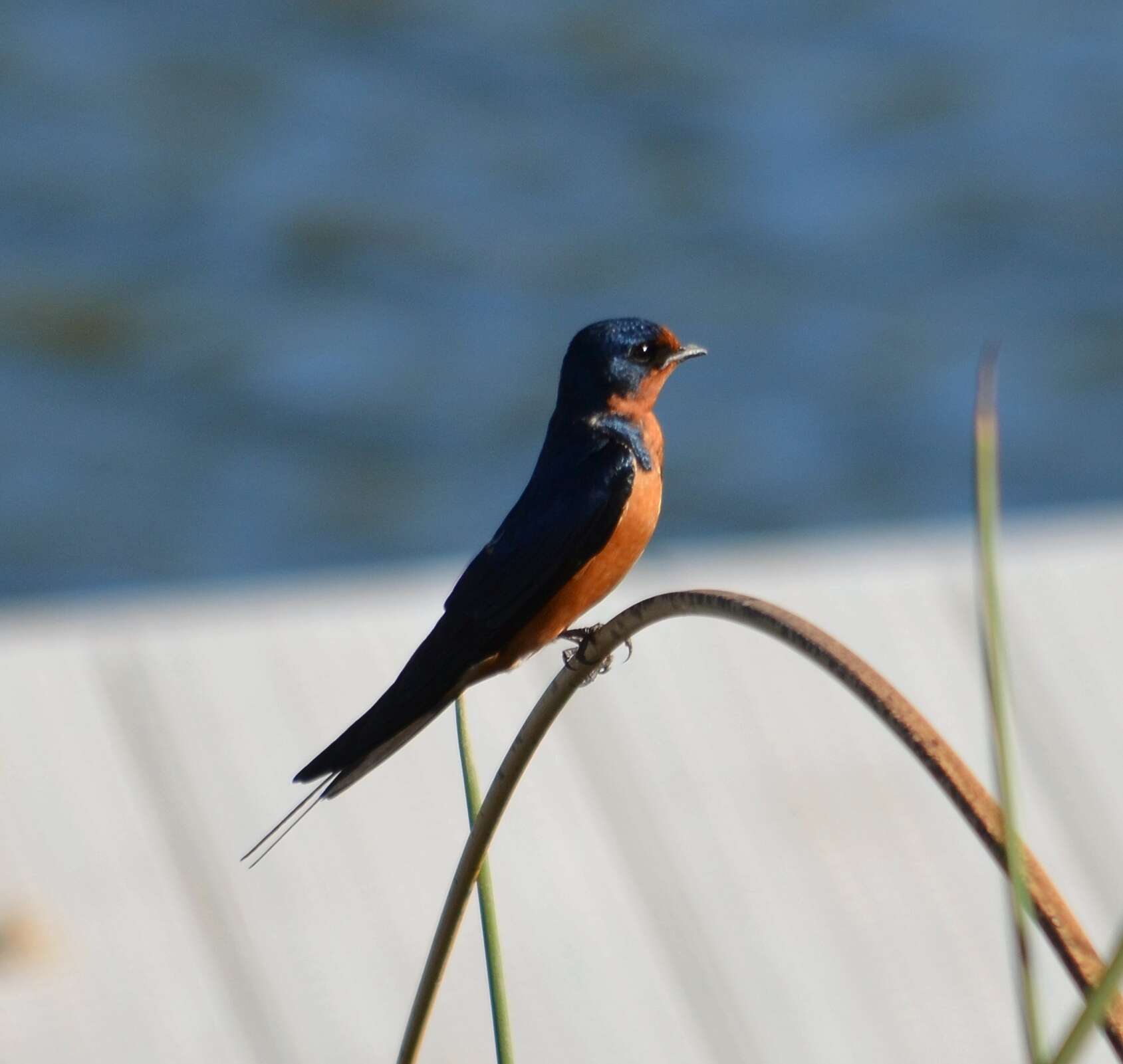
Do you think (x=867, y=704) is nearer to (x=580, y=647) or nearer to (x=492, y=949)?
(x=492, y=949)

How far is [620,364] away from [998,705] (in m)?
1.35

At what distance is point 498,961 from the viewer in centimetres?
101

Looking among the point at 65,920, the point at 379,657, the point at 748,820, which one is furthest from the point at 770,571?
the point at 65,920

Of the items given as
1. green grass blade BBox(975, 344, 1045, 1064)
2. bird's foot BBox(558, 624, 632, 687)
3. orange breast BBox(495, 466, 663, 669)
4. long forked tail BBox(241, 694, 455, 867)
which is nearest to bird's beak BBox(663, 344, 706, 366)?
orange breast BBox(495, 466, 663, 669)

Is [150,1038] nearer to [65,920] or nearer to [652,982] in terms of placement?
[65,920]

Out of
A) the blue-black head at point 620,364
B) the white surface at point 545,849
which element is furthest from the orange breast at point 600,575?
the white surface at point 545,849

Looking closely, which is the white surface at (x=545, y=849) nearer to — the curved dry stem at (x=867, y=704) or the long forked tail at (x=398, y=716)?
the long forked tail at (x=398, y=716)

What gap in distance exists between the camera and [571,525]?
1.78 m

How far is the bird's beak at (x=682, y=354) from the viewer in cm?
183

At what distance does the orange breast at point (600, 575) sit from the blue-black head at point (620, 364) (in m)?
0.12

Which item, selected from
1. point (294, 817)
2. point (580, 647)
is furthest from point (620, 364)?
point (294, 817)

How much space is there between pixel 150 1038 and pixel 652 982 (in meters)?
0.83

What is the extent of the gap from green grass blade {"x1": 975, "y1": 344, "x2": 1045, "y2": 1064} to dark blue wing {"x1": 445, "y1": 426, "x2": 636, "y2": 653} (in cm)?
115

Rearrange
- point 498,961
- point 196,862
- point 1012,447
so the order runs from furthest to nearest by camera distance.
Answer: point 1012,447
point 196,862
point 498,961
